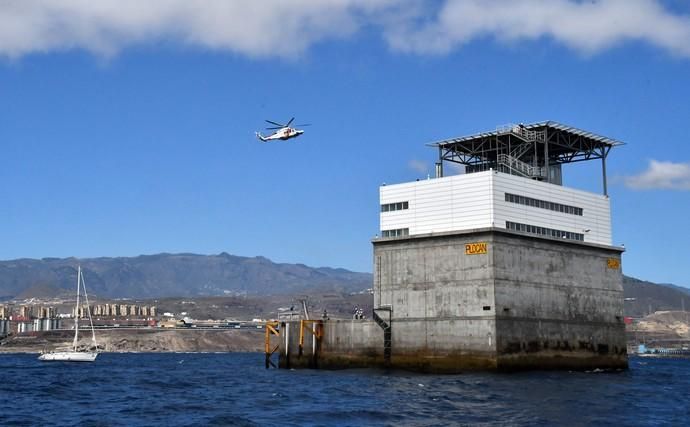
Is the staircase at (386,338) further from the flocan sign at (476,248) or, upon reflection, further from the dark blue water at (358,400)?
the flocan sign at (476,248)

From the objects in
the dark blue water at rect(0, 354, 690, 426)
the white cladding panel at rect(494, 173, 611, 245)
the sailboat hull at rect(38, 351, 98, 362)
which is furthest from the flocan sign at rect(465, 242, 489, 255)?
the sailboat hull at rect(38, 351, 98, 362)

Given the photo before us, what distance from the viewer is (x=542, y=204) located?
344ft

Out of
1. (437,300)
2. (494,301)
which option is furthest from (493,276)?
(437,300)

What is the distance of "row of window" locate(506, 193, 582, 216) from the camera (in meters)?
102

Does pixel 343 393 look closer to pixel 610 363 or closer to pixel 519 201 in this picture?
pixel 519 201

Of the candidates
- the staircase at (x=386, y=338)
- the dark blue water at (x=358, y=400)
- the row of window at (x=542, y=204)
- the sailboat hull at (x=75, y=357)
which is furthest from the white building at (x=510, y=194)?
the sailboat hull at (x=75, y=357)

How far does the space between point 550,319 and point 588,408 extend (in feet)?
120

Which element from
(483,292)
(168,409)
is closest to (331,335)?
(483,292)

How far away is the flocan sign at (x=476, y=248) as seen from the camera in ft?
318

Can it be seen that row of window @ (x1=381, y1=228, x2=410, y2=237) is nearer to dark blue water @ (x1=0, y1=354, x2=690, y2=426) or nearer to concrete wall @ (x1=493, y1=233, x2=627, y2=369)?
concrete wall @ (x1=493, y1=233, x2=627, y2=369)

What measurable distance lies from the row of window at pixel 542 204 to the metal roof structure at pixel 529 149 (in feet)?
15.2

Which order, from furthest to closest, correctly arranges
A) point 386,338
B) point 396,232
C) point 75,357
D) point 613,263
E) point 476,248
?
point 75,357, point 613,263, point 396,232, point 386,338, point 476,248

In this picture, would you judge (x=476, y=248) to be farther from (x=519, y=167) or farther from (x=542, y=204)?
(x=519, y=167)

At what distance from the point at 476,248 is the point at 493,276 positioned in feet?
12.7
